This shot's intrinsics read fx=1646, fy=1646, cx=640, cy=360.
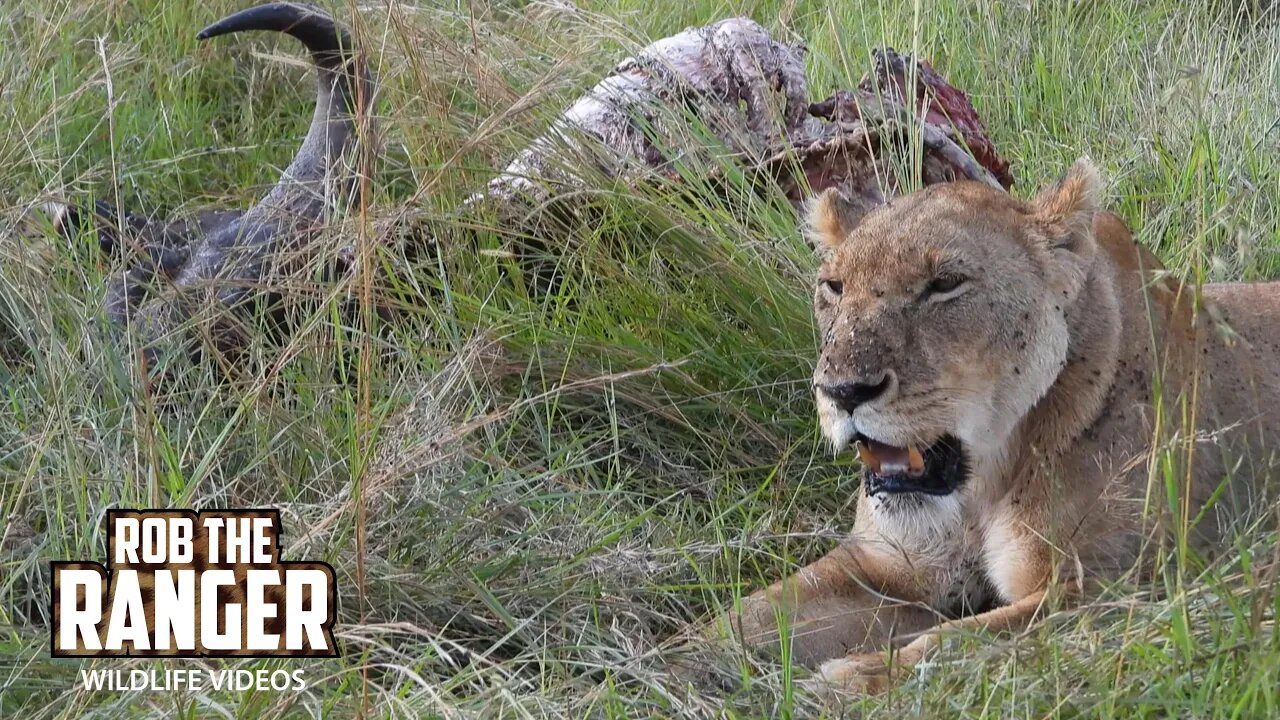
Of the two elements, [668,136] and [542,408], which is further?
[668,136]

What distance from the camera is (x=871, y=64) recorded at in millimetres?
4336

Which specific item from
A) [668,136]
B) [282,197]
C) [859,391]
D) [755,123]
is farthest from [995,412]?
[282,197]

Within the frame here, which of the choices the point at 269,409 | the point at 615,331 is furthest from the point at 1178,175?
the point at 269,409

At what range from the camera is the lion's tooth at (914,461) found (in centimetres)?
291

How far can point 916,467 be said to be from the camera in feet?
9.68

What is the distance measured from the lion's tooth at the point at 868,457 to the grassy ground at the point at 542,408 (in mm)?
370

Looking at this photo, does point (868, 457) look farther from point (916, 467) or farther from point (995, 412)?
point (995, 412)

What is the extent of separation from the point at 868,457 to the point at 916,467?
9 cm

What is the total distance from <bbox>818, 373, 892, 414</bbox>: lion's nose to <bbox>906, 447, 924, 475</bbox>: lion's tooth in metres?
0.16

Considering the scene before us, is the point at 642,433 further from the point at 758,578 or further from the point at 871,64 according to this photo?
the point at 871,64

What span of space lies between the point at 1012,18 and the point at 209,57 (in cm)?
283

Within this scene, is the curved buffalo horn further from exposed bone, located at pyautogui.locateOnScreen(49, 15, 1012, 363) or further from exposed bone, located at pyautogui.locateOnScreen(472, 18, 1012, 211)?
exposed bone, located at pyautogui.locateOnScreen(472, 18, 1012, 211)

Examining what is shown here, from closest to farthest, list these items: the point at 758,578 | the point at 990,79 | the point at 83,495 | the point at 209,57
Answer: the point at 83,495
the point at 758,578
the point at 990,79
the point at 209,57

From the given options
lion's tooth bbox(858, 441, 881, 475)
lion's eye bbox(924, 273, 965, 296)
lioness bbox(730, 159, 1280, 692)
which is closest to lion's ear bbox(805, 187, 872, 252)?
lioness bbox(730, 159, 1280, 692)
